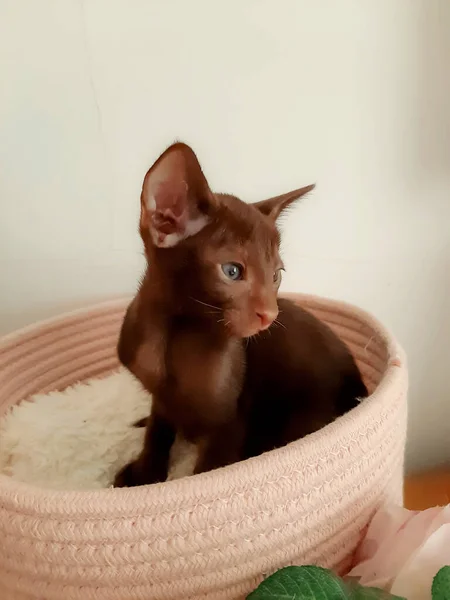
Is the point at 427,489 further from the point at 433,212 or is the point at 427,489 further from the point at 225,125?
the point at 225,125

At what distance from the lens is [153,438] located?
808 millimetres

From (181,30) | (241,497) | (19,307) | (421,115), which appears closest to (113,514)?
(241,497)

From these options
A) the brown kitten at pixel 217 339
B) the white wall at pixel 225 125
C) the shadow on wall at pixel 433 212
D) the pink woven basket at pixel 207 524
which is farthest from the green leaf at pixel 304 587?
the shadow on wall at pixel 433 212

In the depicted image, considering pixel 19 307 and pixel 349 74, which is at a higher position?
pixel 349 74

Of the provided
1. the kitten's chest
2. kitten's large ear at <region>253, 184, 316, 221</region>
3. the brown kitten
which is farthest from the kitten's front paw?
kitten's large ear at <region>253, 184, 316, 221</region>

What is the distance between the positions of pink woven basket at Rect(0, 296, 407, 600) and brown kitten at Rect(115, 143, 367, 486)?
13cm

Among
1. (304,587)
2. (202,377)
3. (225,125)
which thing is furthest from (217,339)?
(225,125)

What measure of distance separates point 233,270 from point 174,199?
0.09m

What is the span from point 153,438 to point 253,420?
0.14 m

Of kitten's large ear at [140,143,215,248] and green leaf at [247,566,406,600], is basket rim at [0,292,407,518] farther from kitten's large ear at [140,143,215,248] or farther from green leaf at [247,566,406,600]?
kitten's large ear at [140,143,215,248]

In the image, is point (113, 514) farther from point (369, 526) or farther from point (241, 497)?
point (369, 526)

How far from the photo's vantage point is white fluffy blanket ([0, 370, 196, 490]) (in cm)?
82

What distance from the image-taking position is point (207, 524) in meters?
0.52

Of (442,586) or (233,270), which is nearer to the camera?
(442,586)
